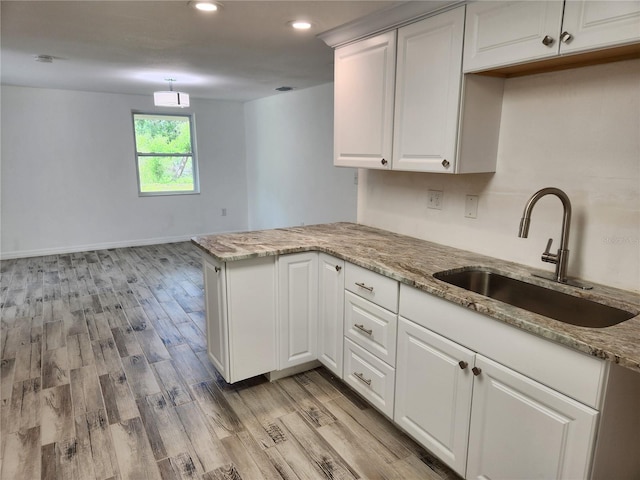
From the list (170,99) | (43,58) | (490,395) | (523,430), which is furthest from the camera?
(170,99)

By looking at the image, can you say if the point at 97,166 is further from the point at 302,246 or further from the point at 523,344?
the point at 523,344

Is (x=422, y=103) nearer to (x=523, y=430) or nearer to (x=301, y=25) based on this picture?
(x=301, y=25)

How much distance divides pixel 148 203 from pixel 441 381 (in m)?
5.66

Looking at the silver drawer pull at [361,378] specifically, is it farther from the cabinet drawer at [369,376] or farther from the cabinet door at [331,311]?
the cabinet door at [331,311]

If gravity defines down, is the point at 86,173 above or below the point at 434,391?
above

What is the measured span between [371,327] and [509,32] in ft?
4.74

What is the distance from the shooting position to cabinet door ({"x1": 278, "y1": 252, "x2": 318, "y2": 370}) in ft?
7.88

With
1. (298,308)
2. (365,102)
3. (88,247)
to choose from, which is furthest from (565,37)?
(88,247)

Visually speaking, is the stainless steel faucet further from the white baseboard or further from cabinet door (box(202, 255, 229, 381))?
the white baseboard

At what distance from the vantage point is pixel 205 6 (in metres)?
2.15

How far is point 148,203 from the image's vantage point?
20.6 feet

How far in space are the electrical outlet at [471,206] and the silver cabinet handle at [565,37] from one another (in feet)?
2.79

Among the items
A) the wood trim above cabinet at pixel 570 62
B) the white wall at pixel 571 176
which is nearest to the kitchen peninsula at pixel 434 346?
the white wall at pixel 571 176

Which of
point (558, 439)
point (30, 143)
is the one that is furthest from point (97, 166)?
point (558, 439)
